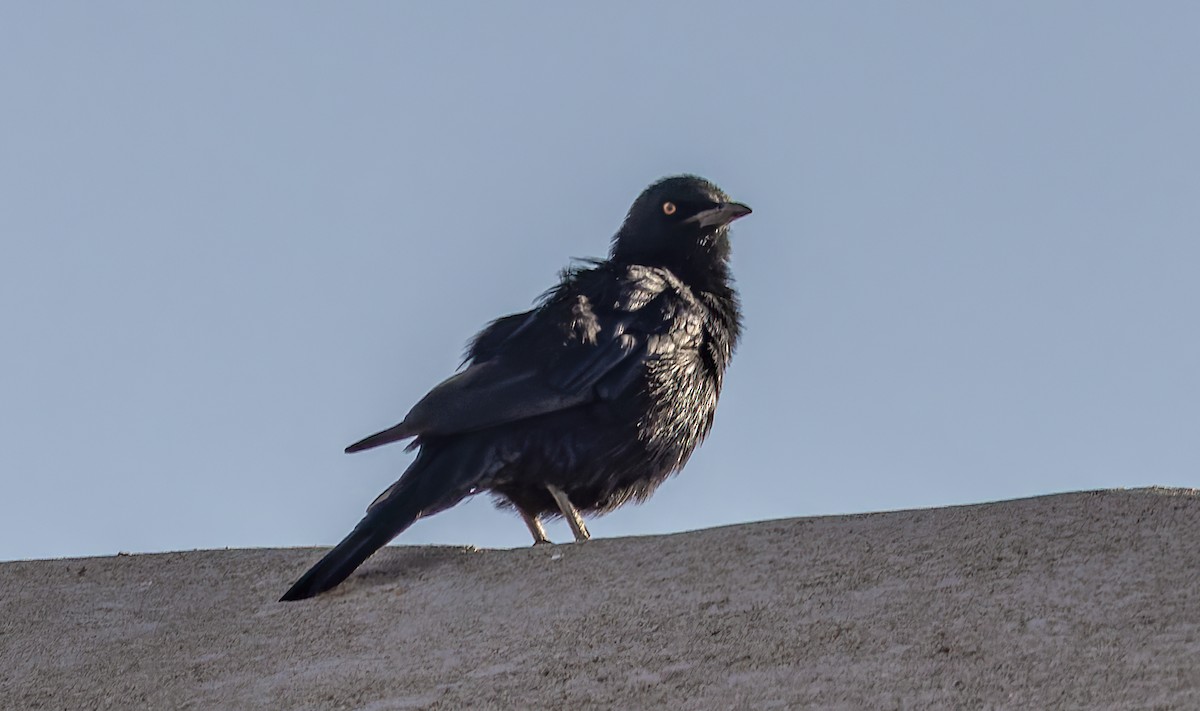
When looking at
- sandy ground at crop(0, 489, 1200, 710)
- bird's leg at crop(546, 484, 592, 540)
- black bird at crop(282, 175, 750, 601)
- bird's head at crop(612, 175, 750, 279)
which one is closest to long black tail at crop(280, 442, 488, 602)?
black bird at crop(282, 175, 750, 601)

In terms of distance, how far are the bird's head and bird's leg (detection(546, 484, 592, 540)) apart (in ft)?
5.31

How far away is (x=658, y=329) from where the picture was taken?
24.5 ft

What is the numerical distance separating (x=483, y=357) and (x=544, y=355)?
14.8 inches

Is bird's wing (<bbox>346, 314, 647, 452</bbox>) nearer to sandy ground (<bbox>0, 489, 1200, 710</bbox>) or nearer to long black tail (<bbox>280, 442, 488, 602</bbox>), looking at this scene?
long black tail (<bbox>280, 442, 488, 602</bbox>)

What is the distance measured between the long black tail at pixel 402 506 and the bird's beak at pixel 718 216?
7.37 feet

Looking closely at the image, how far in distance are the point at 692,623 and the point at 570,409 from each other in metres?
1.86

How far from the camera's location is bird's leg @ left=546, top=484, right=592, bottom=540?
7219 millimetres

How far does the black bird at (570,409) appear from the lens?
662cm

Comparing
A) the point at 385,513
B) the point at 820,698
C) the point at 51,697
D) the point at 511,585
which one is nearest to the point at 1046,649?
the point at 820,698

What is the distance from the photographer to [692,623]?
538 cm

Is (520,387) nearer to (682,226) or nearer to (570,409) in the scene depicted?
(570,409)

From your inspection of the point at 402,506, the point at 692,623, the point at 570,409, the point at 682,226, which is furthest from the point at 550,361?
the point at 692,623

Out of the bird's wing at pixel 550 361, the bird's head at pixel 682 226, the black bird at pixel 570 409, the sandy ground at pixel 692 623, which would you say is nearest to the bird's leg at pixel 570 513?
the black bird at pixel 570 409

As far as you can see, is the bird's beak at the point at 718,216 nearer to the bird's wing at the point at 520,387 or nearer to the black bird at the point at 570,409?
the black bird at the point at 570,409
